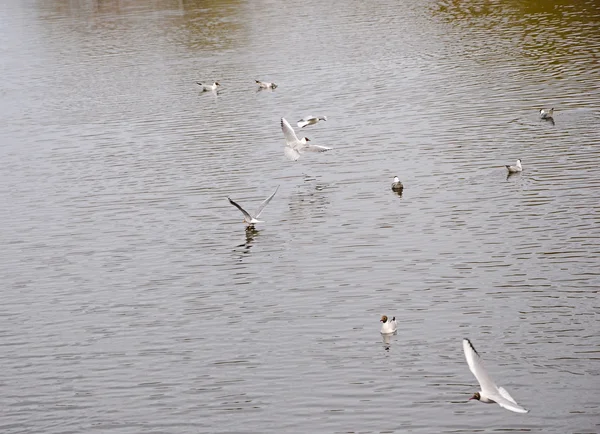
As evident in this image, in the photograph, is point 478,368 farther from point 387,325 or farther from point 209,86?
point 209,86

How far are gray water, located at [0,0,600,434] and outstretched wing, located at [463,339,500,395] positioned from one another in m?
1.26

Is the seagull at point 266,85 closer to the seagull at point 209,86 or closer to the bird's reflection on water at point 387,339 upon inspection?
the seagull at point 209,86

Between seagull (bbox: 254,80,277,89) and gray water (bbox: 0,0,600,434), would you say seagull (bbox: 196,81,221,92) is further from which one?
seagull (bbox: 254,80,277,89)

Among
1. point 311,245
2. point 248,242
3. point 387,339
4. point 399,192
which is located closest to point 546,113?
point 399,192

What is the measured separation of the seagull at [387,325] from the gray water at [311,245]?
0.81ft

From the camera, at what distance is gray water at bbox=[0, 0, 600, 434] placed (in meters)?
17.5

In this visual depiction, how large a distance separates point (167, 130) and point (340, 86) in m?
7.58

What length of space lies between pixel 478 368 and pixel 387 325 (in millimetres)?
4801

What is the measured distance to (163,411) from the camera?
17.4m

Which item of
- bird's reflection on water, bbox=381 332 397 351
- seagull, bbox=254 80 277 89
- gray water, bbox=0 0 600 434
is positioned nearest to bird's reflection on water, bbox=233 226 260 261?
gray water, bbox=0 0 600 434

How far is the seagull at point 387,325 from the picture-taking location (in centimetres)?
1888

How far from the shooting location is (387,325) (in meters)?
18.9

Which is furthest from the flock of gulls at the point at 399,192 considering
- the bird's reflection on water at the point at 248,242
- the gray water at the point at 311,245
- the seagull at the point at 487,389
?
the gray water at the point at 311,245

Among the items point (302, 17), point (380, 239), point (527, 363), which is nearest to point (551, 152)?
point (380, 239)
